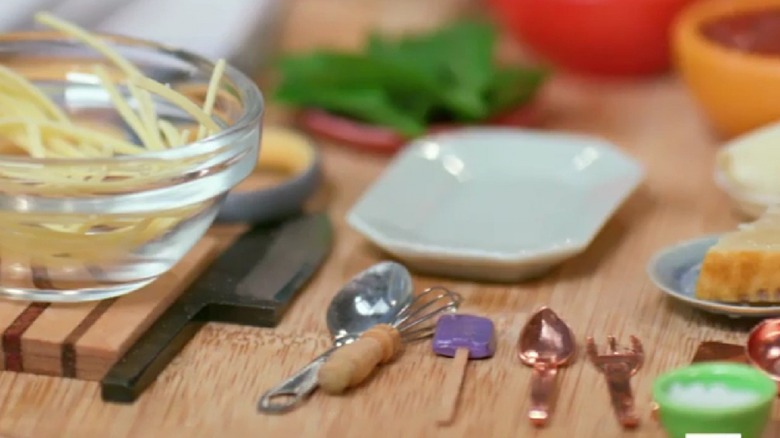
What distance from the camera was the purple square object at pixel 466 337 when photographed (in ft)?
2.47

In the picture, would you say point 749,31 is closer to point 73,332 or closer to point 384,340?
point 384,340

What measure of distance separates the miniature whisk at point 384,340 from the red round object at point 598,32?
0.45 meters

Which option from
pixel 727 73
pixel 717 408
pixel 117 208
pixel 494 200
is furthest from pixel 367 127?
pixel 717 408

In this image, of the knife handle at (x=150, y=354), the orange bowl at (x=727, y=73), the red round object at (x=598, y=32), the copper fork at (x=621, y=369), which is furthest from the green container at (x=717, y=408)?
the red round object at (x=598, y=32)

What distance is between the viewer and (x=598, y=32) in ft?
3.94

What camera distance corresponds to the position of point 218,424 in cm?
69

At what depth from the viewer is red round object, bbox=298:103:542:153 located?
3.53 feet

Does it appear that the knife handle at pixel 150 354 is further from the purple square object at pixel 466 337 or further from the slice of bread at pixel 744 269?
the slice of bread at pixel 744 269

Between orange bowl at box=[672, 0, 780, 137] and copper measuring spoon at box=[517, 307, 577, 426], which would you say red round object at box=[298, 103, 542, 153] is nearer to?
A: orange bowl at box=[672, 0, 780, 137]

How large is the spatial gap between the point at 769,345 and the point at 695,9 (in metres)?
0.45

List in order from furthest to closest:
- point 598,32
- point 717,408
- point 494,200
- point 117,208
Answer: point 598,32, point 494,200, point 117,208, point 717,408

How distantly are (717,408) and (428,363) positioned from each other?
0.19 m

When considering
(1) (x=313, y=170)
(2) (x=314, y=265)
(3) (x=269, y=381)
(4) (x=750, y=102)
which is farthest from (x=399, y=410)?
(4) (x=750, y=102)

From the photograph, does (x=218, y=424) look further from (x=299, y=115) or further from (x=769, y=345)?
(x=299, y=115)
